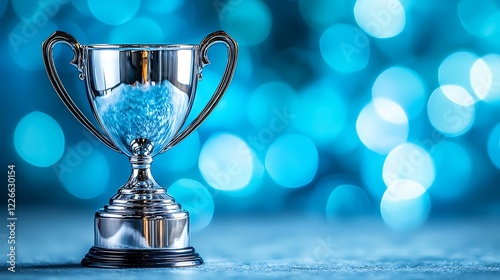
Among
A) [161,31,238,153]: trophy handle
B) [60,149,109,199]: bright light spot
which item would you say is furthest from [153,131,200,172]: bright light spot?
[161,31,238,153]: trophy handle

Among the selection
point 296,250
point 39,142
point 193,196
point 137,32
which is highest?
point 137,32

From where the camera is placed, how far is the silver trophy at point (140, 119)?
4.17 ft

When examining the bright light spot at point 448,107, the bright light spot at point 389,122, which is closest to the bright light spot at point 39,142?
the bright light spot at point 389,122

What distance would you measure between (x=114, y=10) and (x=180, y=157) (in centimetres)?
33

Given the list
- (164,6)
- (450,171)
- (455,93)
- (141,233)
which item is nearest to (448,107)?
(455,93)

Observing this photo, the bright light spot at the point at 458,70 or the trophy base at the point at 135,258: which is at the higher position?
the bright light spot at the point at 458,70

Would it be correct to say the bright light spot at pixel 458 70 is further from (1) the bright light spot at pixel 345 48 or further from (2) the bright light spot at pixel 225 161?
(2) the bright light spot at pixel 225 161

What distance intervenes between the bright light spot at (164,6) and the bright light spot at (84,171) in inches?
12.1

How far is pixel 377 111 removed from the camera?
220cm

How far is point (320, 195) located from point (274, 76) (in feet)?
0.87

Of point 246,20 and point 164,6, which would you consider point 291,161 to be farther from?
point 164,6

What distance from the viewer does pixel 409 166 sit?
2199 millimetres

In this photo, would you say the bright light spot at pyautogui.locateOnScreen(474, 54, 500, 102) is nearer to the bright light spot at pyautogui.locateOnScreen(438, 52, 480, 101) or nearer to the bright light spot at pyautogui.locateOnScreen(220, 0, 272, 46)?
the bright light spot at pyautogui.locateOnScreen(438, 52, 480, 101)

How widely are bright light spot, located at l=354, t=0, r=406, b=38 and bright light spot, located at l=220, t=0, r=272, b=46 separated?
19cm
